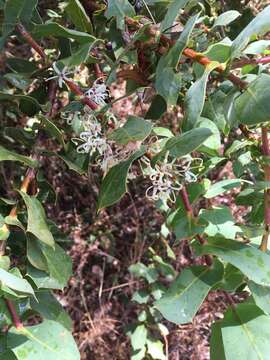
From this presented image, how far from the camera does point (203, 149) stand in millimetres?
816

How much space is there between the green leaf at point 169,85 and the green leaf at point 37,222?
0.75 feet

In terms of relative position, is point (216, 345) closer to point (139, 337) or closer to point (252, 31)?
point (252, 31)

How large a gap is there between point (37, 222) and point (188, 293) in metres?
0.23

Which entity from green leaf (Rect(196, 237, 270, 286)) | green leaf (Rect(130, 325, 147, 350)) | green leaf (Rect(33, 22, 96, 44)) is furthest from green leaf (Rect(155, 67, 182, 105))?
green leaf (Rect(130, 325, 147, 350))

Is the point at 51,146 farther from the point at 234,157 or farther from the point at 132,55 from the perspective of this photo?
the point at 132,55

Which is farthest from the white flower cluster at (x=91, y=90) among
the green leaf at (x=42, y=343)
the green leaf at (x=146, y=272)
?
the green leaf at (x=146, y=272)

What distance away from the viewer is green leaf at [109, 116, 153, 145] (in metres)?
0.71

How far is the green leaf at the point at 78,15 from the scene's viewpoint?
2.62ft

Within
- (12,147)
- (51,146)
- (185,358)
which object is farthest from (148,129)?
(185,358)

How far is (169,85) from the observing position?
741 millimetres

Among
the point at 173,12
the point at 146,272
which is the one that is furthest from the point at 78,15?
the point at 146,272

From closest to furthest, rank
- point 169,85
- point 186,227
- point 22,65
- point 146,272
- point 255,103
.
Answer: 1. point 255,103
2. point 169,85
3. point 186,227
4. point 22,65
5. point 146,272

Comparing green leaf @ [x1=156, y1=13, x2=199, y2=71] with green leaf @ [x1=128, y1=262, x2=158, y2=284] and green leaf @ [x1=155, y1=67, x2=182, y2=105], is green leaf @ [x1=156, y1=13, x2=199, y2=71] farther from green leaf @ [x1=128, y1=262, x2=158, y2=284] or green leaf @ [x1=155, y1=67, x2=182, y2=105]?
green leaf @ [x1=128, y1=262, x2=158, y2=284]

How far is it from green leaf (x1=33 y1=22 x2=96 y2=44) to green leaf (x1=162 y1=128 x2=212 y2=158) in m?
0.19
